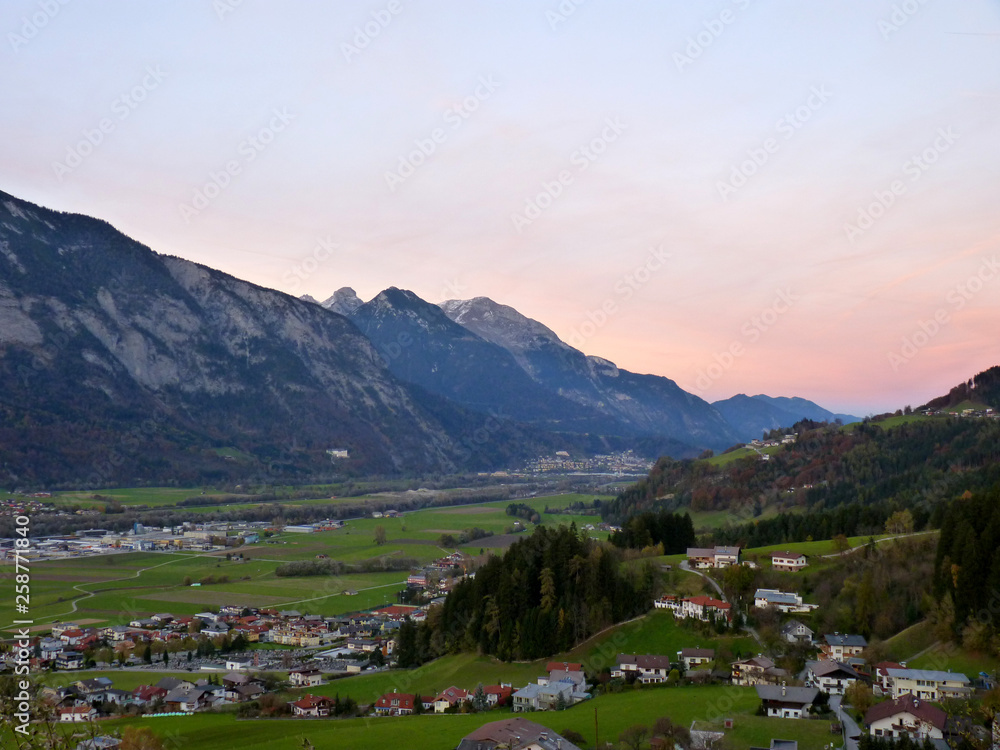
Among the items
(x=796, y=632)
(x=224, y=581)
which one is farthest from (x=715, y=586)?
(x=224, y=581)

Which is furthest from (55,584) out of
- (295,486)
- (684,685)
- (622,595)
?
(295,486)

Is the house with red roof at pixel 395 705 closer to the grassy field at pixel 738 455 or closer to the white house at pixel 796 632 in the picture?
the white house at pixel 796 632

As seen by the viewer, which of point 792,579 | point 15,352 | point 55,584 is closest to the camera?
point 792,579

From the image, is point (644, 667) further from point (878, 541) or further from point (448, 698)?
point (878, 541)

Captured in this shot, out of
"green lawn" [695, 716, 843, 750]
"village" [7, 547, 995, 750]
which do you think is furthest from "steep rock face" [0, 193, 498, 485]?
"green lawn" [695, 716, 843, 750]

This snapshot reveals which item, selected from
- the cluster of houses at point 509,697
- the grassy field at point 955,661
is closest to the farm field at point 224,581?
the cluster of houses at point 509,697

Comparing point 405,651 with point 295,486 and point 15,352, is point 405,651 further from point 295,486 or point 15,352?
point 15,352
